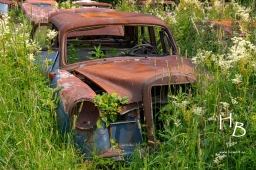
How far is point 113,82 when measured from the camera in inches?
162

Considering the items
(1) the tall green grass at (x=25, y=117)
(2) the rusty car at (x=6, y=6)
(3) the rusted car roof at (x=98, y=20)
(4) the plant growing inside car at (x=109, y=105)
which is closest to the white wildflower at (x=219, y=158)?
(4) the plant growing inside car at (x=109, y=105)

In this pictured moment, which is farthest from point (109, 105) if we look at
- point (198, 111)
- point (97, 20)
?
point (97, 20)

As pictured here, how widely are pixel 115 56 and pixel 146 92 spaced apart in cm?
134

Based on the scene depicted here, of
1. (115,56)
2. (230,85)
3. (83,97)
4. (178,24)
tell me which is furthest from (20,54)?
(178,24)

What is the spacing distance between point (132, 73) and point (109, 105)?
62 centimetres

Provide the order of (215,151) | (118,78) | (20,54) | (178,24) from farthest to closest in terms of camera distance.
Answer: (178,24)
(20,54)
(118,78)
(215,151)

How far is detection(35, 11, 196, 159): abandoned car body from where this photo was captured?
3.61m

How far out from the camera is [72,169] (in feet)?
10.9

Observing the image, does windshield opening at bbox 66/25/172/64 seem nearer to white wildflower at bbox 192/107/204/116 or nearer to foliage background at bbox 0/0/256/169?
foliage background at bbox 0/0/256/169

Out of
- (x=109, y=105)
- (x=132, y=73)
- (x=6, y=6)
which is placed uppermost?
(x=6, y=6)

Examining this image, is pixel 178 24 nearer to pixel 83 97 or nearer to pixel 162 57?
pixel 162 57

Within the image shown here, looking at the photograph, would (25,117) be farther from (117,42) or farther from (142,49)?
(117,42)

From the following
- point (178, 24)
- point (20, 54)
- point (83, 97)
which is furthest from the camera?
point (178, 24)

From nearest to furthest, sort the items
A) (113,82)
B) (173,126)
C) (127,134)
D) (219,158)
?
(219,158), (173,126), (127,134), (113,82)
